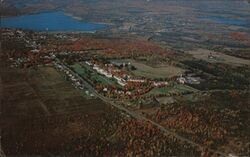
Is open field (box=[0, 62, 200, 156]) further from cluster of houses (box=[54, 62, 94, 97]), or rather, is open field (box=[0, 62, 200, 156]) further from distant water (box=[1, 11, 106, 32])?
distant water (box=[1, 11, 106, 32])

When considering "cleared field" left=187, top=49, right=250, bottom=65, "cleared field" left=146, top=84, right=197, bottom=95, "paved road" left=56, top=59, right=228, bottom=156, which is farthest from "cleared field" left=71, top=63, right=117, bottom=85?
"cleared field" left=187, top=49, right=250, bottom=65

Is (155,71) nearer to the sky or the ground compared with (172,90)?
nearer to the ground

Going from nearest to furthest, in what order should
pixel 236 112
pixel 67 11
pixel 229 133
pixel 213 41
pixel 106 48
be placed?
pixel 229 133 < pixel 236 112 < pixel 106 48 < pixel 213 41 < pixel 67 11

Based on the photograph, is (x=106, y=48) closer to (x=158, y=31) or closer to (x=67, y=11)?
(x=158, y=31)

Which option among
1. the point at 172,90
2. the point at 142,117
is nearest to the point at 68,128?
the point at 142,117

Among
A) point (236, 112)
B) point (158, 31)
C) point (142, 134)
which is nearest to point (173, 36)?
point (158, 31)

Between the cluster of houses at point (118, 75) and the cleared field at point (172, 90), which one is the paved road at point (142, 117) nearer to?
the cluster of houses at point (118, 75)

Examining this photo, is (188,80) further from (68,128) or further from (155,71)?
(68,128)
